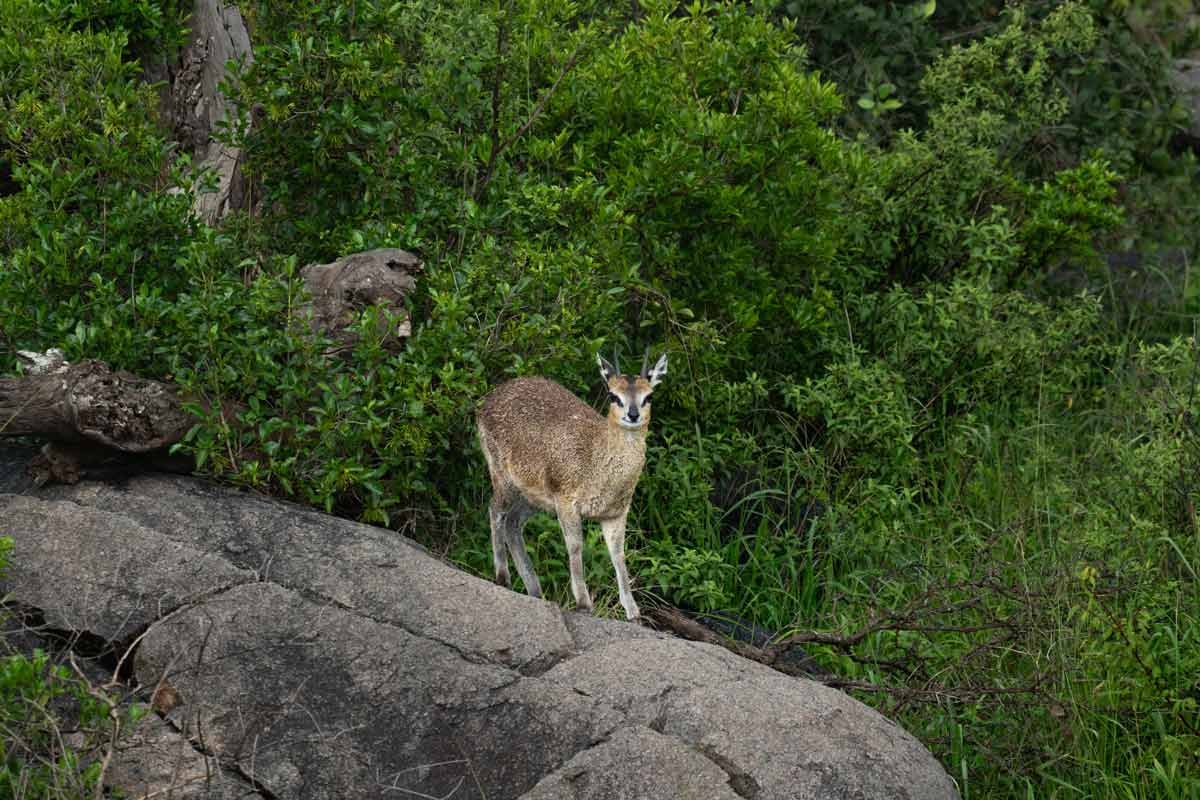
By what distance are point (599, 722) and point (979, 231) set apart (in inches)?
242

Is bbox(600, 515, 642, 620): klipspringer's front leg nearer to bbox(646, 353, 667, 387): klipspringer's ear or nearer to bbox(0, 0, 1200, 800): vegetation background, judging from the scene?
bbox(0, 0, 1200, 800): vegetation background

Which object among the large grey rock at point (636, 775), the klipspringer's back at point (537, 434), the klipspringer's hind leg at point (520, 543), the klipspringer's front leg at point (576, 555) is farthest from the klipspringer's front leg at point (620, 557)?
the large grey rock at point (636, 775)

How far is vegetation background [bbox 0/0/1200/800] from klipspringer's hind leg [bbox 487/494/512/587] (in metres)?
0.53

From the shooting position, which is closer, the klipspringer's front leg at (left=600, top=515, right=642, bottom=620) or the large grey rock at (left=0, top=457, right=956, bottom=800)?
the large grey rock at (left=0, top=457, right=956, bottom=800)

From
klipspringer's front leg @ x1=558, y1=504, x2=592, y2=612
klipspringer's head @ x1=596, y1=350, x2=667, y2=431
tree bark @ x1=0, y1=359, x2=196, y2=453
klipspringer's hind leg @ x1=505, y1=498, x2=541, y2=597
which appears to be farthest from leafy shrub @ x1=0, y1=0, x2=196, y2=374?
klipspringer's head @ x1=596, y1=350, x2=667, y2=431

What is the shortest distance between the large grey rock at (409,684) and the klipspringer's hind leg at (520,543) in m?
0.94

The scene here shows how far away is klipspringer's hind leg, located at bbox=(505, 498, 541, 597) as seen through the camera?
7.66m

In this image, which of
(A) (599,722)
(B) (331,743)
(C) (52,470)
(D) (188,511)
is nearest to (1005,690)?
(A) (599,722)

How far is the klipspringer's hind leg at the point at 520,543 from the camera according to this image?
7656mm

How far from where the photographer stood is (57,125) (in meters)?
8.19

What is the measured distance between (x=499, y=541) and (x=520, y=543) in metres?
0.17

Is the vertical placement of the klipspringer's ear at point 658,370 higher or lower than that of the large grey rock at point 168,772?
higher

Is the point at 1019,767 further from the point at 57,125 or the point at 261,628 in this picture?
the point at 57,125

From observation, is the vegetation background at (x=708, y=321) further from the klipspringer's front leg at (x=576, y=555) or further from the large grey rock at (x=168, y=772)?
the large grey rock at (x=168, y=772)
